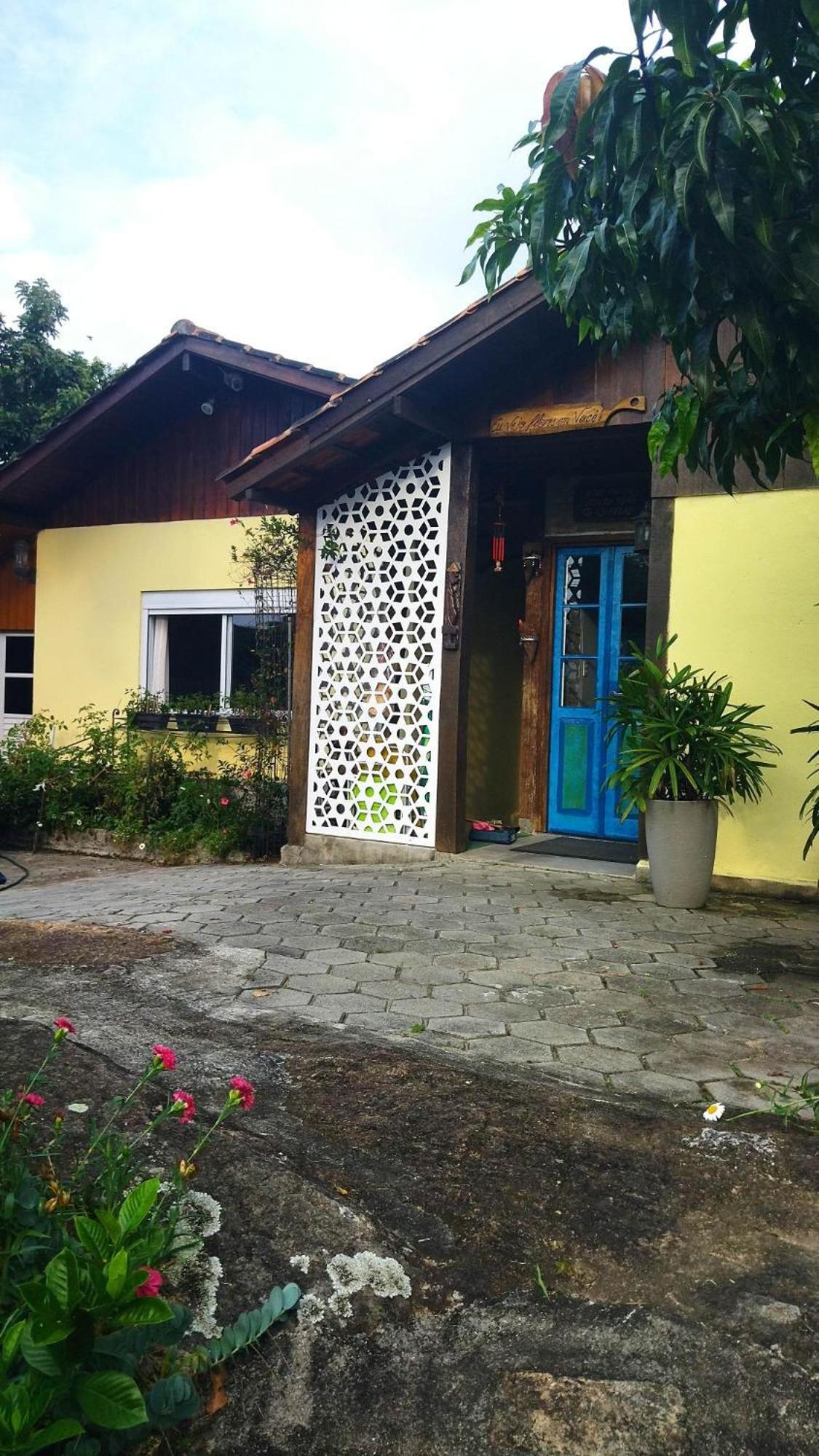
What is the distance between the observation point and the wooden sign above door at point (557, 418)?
20.8 feet

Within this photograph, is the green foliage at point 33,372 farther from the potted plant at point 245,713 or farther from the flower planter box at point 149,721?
the potted plant at point 245,713

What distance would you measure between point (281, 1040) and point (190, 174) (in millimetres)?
13049

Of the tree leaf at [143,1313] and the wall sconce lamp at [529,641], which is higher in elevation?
the wall sconce lamp at [529,641]

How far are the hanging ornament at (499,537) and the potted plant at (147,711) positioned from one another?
3658mm

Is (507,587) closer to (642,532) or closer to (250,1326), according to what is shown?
(642,532)

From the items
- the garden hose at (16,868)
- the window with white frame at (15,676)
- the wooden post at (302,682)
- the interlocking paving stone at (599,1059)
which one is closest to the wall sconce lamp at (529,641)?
the wooden post at (302,682)

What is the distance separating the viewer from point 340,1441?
164 centimetres

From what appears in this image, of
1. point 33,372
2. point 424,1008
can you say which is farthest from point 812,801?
point 33,372

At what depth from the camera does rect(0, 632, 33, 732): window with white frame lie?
1157cm

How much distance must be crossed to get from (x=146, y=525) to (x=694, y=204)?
8.57 m

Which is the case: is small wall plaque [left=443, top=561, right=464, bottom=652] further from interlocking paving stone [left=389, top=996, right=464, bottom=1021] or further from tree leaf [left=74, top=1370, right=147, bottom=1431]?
tree leaf [left=74, top=1370, right=147, bottom=1431]

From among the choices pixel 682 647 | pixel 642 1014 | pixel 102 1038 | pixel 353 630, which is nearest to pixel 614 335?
pixel 642 1014

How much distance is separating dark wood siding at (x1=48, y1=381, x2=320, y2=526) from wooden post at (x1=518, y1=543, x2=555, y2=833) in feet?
8.94


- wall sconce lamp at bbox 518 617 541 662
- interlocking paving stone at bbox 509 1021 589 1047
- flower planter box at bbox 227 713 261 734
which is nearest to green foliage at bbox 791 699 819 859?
interlocking paving stone at bbox 509 1021 589 1047
